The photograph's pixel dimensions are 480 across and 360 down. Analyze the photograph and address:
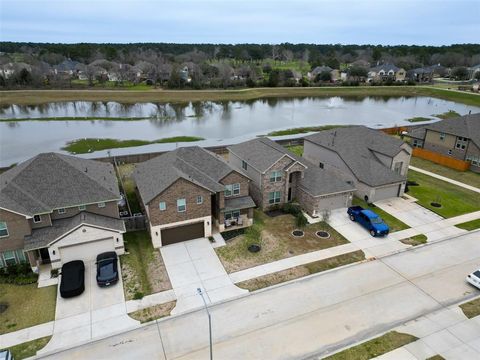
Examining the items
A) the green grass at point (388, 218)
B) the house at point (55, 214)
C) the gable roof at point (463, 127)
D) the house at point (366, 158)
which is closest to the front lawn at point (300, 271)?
the green grass at point (388, 218)

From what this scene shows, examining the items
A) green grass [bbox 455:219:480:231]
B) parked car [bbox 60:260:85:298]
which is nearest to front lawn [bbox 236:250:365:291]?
parked car [bbox 60:260:85:298]

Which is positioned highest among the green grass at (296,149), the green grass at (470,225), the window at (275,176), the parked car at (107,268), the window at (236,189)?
the window at (275,176)

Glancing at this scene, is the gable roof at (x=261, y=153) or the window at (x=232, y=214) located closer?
the window at (x=232, y=214)

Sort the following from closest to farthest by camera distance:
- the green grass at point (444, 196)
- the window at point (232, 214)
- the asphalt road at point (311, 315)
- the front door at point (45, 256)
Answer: the asphalt road at point (311, 315), the front door at point (45, 256), the window at point (232, 214), the green grass at point (444, 196)

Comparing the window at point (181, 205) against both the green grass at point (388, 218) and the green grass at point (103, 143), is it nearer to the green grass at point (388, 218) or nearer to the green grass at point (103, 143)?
the green grass at point (388, 218)

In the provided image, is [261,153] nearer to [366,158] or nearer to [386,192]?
[366,158]

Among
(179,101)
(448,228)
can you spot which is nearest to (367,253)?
(448,228)
